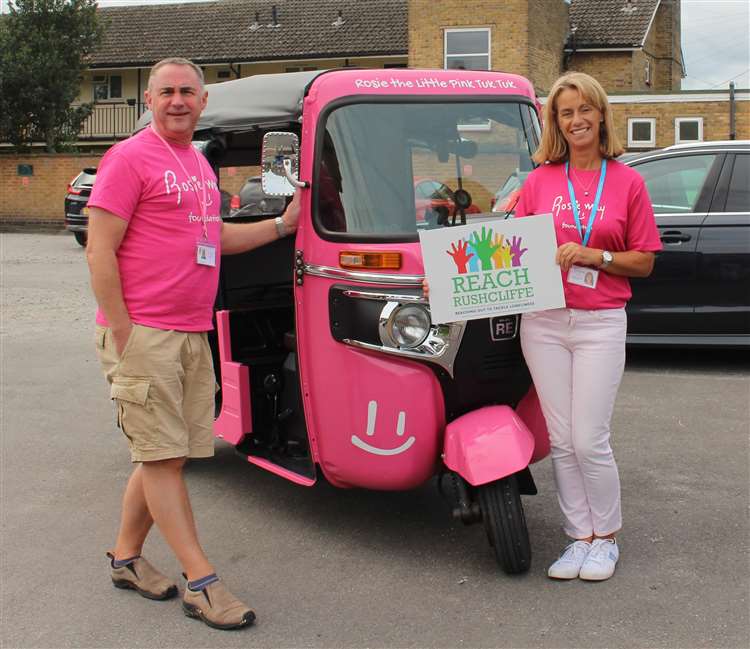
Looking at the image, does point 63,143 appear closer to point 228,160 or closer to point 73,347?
point 73,347

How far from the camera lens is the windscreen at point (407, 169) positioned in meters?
4.51

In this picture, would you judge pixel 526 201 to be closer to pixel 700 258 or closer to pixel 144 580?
pixel 144 580

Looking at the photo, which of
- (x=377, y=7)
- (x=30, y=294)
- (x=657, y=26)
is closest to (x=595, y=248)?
(x=30, y=294)

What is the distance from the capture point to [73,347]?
10469mm

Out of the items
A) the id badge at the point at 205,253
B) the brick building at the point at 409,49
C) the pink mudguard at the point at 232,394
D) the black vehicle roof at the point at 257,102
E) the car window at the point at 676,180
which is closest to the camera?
the id badge at the point at 205,253

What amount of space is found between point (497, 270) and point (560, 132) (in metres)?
0.64

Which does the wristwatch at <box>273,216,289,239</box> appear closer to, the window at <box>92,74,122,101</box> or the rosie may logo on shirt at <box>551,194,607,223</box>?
the rosie may logo on shirt at <box>551,194,607,223</box>

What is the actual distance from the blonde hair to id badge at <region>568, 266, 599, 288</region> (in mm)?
483

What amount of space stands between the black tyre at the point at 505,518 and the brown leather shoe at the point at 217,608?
1050 mm

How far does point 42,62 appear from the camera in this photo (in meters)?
30.1

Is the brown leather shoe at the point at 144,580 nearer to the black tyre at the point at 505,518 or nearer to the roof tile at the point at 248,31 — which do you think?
the black tyre at the point at 505,518

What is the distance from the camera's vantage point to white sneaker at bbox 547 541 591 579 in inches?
171

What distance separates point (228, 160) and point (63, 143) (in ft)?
94.1

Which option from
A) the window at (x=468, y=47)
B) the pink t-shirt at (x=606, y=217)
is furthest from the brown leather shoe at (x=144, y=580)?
the window at (x=468, y=47)
